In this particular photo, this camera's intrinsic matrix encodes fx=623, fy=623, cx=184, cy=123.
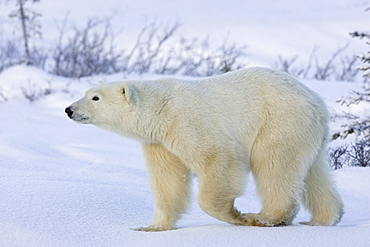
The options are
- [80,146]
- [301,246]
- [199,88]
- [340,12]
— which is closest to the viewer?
[301,246]

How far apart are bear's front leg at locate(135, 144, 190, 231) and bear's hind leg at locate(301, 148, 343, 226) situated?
0.87 metres

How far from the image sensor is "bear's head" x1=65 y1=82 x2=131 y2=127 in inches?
161

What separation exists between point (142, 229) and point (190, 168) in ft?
1.75

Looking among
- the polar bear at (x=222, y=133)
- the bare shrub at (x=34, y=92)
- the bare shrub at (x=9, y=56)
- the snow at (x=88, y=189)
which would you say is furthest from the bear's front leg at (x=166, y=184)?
the bare shrub at (x=9, y=56)

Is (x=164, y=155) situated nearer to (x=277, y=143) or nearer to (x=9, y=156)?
(x=277, y=143)

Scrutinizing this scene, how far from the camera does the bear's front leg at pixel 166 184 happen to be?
4.16 m

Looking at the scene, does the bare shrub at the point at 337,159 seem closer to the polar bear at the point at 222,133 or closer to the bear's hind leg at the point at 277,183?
the polar bear at the point at 222,133

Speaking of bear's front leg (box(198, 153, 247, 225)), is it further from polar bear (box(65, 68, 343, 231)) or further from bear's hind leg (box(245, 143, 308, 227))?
bear's hind leg (box(245, 143, 308, 227))

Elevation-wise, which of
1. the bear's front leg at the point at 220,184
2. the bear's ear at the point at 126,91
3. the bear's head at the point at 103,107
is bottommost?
the bear's front leg at the point at 220,184

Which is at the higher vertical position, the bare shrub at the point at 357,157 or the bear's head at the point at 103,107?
the bear's head at the point at 103,107

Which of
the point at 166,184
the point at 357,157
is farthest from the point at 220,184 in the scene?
the point at 357,157

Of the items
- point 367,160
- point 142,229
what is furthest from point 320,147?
point 367,160

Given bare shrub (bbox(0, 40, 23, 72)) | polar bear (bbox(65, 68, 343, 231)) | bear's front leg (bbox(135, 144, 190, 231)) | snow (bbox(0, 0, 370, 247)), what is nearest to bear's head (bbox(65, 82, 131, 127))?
polar bear (bbox(65, 68, 343, 231))

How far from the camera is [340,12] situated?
25469mm
